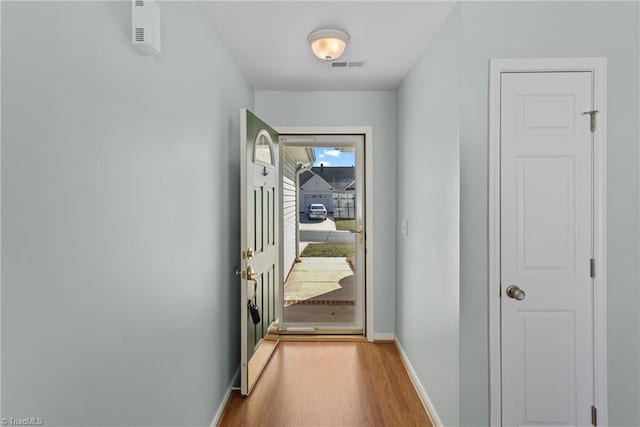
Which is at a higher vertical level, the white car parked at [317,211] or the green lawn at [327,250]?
the white car parked at [317,211]

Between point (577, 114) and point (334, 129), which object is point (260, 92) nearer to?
point (334, 129)

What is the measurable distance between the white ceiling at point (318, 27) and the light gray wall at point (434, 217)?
15 centimetres

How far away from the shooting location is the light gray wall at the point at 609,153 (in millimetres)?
1792

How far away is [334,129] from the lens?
3.48 meters

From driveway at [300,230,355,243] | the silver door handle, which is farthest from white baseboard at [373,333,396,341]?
the silver door handle

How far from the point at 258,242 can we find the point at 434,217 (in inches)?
52.9

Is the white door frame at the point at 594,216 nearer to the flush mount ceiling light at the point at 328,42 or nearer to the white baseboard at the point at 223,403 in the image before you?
the flush mount ceiling light at the point at 328,42

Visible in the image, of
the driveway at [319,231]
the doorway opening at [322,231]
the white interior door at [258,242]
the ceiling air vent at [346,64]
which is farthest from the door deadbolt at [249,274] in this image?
the ceiling air vent at [346,64]

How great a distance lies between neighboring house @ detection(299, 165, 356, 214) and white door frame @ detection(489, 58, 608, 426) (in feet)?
6.77

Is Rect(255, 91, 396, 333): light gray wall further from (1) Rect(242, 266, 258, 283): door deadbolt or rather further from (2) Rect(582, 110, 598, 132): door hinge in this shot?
(2) Rect(582, 110, 598, 132): door hinge

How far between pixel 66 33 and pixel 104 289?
723 mm

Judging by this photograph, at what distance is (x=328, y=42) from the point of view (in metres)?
Result: 2.21

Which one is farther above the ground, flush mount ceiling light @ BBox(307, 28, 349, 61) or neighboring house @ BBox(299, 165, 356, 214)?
flush mount ceiling light @ BBox(307, 28, 349, 61)

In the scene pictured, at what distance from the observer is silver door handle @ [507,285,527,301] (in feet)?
5.85
